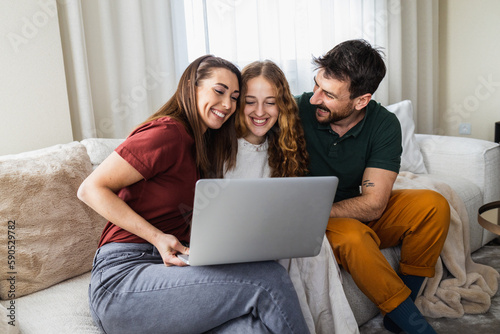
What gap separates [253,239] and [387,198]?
765mm

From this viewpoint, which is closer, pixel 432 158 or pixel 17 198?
pixel 17 198

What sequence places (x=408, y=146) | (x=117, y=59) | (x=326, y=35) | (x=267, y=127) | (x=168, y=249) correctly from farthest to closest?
(x=326, y=35)
(x=408, y=146)
(x=117, y=59)
(x=267, y=127)
(x=168, y=249)

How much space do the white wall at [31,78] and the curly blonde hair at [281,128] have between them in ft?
2.62

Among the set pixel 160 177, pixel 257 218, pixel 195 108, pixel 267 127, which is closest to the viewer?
pixel 257 218

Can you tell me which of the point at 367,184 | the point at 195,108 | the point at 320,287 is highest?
the point at 195,108

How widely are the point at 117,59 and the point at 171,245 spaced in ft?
3.99

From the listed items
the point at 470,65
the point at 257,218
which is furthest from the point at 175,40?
the point at 470,65

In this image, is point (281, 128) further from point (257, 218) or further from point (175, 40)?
point (175, 40)

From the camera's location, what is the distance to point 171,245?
3.70ft

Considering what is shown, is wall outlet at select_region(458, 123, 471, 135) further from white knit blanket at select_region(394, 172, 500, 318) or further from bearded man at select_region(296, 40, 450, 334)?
bearded man at select_region(296, 40, 450, 334)

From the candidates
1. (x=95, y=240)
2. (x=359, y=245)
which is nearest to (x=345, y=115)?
(x=359, y=245)

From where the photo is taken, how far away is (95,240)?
4.77 feet

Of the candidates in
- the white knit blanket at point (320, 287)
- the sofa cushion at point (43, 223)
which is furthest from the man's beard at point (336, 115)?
the sofa cushion at point (43, 223)

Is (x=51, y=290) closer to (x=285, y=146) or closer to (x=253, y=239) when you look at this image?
(x=253, y=239)
